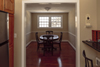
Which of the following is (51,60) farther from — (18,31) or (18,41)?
(18,31)

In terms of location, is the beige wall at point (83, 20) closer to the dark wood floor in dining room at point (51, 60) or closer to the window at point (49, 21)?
Result: the dark wood floor in dining room at point (51, 60)

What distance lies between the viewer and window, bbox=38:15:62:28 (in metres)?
8.46

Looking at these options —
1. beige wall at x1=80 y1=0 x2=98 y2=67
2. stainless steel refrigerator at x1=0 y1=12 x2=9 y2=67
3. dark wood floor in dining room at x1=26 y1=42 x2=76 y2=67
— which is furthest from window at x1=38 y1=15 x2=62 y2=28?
stainless steel refrigerator at x1=0 y1=12 x2=9 y2=67

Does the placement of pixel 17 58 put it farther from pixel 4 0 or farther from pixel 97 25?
pixel 97 25

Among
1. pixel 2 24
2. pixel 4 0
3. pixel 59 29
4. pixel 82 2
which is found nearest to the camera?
pixel 2 24

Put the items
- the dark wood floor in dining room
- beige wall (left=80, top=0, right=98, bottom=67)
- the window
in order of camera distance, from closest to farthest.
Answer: beige wall (left=80, top=0, right=98, bottom=67) → the dark wood floor in dining room → the window

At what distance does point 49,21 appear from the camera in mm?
8461

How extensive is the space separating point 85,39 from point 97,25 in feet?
1.77

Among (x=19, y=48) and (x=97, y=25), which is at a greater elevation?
(x=97, y=25)

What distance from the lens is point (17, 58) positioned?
289 cm

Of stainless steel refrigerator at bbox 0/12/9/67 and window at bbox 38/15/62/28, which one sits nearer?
stainless steel refrigerator at bbox 0/12/9/67

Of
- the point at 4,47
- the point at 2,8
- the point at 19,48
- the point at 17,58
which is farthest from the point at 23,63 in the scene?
the point at 2,8

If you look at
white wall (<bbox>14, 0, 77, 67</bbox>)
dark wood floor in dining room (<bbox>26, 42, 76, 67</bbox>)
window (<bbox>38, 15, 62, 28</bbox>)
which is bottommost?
dark wood floor in dining room (<bbox>26, 42, 76, 67</bbox>)

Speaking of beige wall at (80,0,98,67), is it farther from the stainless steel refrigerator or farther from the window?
the window
